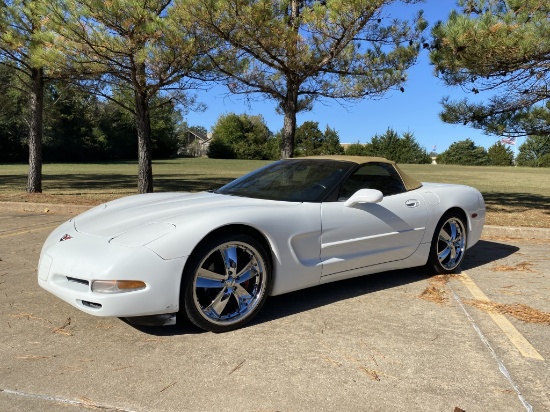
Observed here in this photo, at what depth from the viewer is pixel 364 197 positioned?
3850 millimetres

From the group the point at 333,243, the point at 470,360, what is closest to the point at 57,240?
the point at 333,243

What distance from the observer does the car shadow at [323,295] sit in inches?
134

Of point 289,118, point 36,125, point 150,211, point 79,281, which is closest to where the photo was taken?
point 79,281

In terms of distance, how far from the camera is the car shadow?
3399 millimetres

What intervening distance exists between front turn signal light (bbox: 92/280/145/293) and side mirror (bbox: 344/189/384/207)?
1.80 m

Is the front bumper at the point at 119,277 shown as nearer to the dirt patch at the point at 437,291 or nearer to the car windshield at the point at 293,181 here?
the car windshield at the point at 293,181

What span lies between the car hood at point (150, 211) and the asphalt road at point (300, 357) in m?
0.69

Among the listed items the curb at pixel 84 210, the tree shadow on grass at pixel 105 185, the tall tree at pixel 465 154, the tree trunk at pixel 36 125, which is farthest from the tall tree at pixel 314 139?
the curb at pixel 84 210

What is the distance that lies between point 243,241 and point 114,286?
0.89 m

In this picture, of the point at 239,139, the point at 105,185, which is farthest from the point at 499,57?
the point at 239,139

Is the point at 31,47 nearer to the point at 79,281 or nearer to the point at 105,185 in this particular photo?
the point at 105,185

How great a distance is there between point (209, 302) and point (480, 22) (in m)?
6.50

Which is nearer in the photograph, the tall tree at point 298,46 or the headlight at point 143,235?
the headlight at point 143,235

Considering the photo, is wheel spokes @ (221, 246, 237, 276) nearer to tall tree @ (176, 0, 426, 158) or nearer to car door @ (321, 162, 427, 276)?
car door @ (321, 162, 427, 276)
